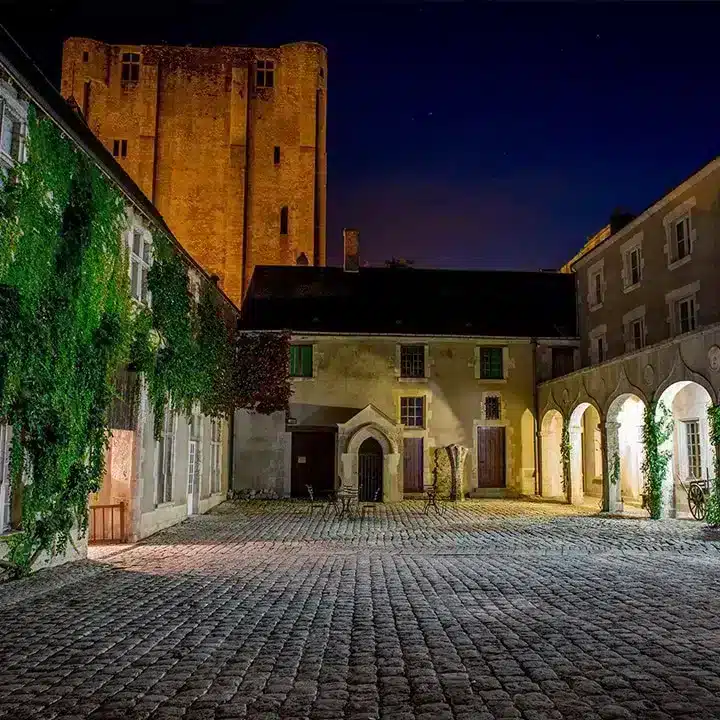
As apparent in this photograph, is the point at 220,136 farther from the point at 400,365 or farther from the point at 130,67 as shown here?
the point at 400,365

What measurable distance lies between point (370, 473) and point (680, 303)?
11.9 m

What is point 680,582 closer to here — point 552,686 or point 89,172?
point 552,686

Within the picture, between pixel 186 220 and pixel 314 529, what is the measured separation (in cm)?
3089

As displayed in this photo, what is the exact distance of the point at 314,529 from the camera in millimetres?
17156

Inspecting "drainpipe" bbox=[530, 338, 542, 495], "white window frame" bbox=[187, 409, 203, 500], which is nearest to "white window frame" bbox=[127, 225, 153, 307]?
"white window frame" bbox=[187, 409, 203, 500]

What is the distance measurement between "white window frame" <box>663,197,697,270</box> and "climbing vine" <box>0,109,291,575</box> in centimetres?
1442

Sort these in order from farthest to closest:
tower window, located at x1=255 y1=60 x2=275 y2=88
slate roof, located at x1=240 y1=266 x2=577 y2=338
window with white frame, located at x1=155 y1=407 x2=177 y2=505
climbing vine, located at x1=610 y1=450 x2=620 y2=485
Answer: tower window, located at x1=255 y1=60 x2=275 y2=88 < slate roof, located at x1=240 y1=266 x2=577 y2=338 < climbing vine, located at x1=610 y1=450 x2=620 y2=485 < window with white frame, located at x1=155 y1=407 x2=177 y2=505

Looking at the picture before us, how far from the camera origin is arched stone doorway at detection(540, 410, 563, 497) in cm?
2772

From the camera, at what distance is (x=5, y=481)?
10219 millimetres

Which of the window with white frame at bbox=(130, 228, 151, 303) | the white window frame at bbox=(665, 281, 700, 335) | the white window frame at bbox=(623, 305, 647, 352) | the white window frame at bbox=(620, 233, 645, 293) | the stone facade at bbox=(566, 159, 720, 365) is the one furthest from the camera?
the white window frame at bbox=(620, 233, 645, 293)

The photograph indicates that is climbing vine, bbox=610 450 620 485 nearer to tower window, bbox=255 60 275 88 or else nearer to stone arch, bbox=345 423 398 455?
stone arch, bbox=345 423 398 455

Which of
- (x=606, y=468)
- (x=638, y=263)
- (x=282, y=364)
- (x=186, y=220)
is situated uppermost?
(x=186, y=220)

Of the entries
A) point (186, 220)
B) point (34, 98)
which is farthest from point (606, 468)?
point (186, 220)

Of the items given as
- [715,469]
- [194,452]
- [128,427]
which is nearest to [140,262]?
[128,427]
